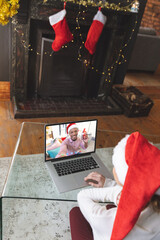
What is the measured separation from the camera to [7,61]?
115 inches

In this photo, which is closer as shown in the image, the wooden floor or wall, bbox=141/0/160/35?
the wooden floor

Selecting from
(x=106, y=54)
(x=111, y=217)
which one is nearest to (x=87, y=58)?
(x=106, y=54)

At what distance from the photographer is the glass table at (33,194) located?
135 cm

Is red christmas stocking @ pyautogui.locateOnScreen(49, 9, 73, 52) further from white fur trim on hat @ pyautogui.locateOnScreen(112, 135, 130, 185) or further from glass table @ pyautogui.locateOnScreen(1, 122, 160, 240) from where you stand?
white fur trim on hat @ pyautogui.locateOnScreen(112, 135, 130, 185)

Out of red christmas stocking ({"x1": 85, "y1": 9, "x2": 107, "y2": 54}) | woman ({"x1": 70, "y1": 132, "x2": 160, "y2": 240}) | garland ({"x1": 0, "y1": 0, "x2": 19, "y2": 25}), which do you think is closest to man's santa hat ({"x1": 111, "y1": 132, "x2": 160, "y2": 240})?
woman ({"x1": 70, "y1": 132, "x2": 160, "y2": 240})

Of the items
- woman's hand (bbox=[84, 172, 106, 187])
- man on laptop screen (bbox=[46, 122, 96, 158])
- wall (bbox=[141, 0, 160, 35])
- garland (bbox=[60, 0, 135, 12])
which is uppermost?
garland (bbox=[60, 0, 135, 12])

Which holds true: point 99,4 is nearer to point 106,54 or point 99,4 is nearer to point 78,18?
point 78,18

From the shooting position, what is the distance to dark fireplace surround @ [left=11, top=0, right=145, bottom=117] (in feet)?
8.61

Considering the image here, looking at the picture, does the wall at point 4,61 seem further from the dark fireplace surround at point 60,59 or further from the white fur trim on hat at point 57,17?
the white fur trim on hat at point 57,17

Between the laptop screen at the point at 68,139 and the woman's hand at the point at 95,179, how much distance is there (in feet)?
0.78

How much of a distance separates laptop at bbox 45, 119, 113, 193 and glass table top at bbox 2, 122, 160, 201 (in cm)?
6

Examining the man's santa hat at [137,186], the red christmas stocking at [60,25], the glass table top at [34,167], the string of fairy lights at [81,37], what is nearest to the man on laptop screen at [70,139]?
the glass table top at [34,167]

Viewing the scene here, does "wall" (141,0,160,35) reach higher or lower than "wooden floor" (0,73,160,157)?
higher

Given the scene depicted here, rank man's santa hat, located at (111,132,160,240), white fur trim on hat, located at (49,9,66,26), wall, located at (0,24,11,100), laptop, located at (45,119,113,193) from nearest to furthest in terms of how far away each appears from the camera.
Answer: man's santa hat, located at (111,132,160,240)
laptop, located at (45,119,113,193)
white fur trim on hat, located at (49,9,66,26)
wall, located at (0,24,11,100)
